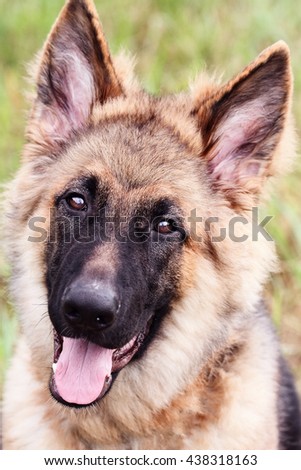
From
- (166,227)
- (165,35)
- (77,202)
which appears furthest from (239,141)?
(165,35)

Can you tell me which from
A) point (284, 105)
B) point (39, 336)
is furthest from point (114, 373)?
point (284, 105)

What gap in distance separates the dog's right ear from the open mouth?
1018mm

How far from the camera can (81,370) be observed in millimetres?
3320

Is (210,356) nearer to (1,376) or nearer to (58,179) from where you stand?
(58,179)

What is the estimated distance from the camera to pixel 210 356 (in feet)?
11.8

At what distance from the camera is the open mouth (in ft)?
10.8

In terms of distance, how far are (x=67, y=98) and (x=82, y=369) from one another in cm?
139

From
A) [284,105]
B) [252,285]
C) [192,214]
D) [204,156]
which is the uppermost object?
[284,105]

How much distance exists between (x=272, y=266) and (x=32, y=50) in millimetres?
4405

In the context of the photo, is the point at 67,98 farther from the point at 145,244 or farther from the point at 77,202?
the point at 145,244

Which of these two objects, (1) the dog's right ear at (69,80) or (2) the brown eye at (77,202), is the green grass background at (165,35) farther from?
(2) the brown eye at (77,202)

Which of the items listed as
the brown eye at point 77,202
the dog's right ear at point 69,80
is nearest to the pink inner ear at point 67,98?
the dog's right ear at point 69,80

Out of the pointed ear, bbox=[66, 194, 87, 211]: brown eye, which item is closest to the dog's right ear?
bbox=[66, 194, 87, 211]: brown eye

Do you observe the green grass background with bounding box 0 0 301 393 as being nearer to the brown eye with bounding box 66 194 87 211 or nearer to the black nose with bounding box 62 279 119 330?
the brown eye with bounding box 66 194 87 211
